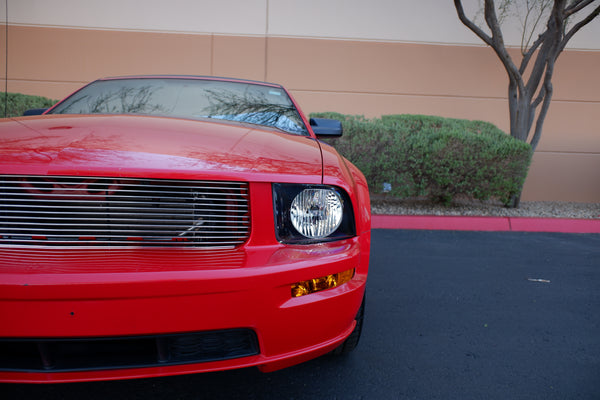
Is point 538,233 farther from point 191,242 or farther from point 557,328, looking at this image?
point 191,242

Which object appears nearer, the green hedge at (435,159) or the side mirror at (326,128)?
the side mirror at (326,128)

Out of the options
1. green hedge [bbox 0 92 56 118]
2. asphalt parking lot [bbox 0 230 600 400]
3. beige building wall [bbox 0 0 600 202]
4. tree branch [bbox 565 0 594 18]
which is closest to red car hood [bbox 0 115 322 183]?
asphalt parking lot [bbox 0 230 600 400]

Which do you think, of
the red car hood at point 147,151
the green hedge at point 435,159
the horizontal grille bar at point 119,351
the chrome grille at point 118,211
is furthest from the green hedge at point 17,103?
the horizontal grille bar at point 119,351

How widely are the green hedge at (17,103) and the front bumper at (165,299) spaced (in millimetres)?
5487

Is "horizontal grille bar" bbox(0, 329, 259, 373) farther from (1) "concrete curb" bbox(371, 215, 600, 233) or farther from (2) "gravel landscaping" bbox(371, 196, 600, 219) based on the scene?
(2) "gravel landscaping" bbox(371, 196, 600, 219)

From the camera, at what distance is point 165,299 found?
1.17m

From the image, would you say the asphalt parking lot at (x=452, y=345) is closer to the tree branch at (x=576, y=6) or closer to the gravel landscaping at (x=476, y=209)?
the gravel landscaping at (x=476, y=209)

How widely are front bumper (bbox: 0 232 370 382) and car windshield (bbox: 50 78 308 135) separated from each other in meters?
1.14

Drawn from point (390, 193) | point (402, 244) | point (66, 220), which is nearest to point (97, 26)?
point (390, 193)

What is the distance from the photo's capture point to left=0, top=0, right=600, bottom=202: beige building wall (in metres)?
7.07

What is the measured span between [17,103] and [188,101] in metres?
4.65

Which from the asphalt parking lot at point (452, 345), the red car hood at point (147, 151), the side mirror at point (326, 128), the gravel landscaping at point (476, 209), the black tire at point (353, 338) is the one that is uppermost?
the side mirror at point (326, 128)

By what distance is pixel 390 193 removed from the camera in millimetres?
5797

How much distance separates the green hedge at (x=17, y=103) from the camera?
5766 millimetres
